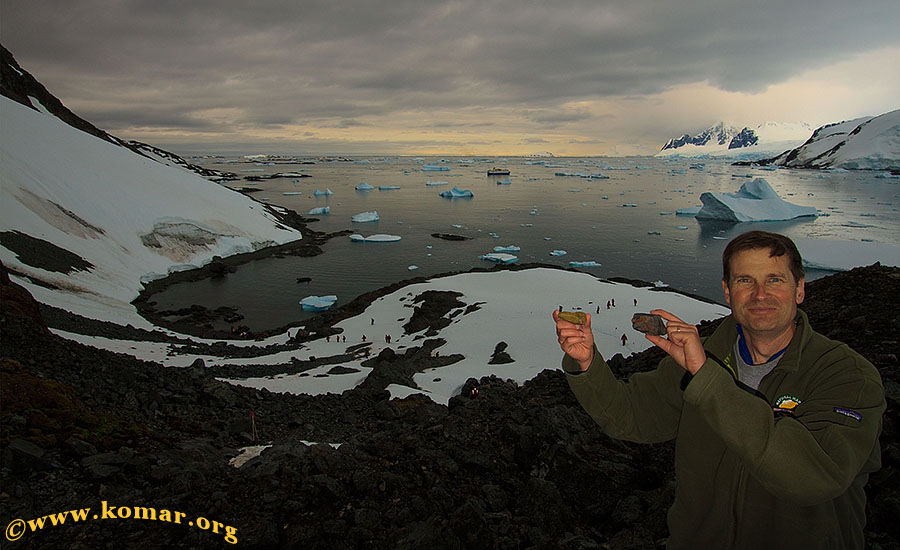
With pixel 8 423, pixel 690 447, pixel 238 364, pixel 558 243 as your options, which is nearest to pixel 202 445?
pixel 8 423

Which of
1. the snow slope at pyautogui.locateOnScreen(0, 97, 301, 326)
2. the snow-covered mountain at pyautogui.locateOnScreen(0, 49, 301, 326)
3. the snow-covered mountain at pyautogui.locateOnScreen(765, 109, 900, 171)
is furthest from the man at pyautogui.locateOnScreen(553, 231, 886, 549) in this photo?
the snow-covered mountain at pyautogui.locateOnScreen(765, 109, 900, 171)

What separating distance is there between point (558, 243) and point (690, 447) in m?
40.5

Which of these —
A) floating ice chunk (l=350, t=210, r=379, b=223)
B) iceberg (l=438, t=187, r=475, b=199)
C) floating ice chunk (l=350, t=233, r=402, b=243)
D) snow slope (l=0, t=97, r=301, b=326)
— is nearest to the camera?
snow slope (l=0, t=97, r=301, b=326)

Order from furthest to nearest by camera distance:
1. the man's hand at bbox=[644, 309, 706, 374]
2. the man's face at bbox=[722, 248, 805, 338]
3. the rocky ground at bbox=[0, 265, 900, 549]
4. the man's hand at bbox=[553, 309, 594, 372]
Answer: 1. the rocky ground at bbox=[0, 265, 900, 549]
2. the man's hand at bbox=[553, 309, 594, 372]
3. the man's face at bbox=[722, 248, 805, 338]
4. the man's hand at bbox=[644, 309, 706, 374]

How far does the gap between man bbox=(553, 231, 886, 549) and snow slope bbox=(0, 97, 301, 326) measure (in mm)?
24005

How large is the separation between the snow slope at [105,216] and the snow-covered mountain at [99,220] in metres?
0.08

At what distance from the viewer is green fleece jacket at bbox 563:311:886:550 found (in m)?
1.44

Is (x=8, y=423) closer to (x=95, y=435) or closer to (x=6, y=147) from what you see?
(x=95, y=435)

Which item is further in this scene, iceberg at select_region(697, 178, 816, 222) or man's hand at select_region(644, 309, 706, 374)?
iceberg at select_region(697, 178, 816, 222)

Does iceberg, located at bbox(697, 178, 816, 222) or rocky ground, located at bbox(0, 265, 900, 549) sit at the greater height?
iceberg, located at bbox(697, 178, 816, 222)

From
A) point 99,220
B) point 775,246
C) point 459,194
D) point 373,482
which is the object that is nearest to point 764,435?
point 775,246

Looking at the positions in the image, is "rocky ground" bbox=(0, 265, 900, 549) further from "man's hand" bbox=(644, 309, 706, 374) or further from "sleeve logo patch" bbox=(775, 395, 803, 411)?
"man's hand" bbox=(644, 309, 706, 374)

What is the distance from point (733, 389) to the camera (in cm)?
150

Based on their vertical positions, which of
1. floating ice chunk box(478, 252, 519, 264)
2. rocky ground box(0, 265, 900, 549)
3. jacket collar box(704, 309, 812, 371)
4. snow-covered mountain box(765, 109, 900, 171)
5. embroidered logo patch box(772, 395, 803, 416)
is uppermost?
snow-covered mountain box(765, 109, 900, 171)
